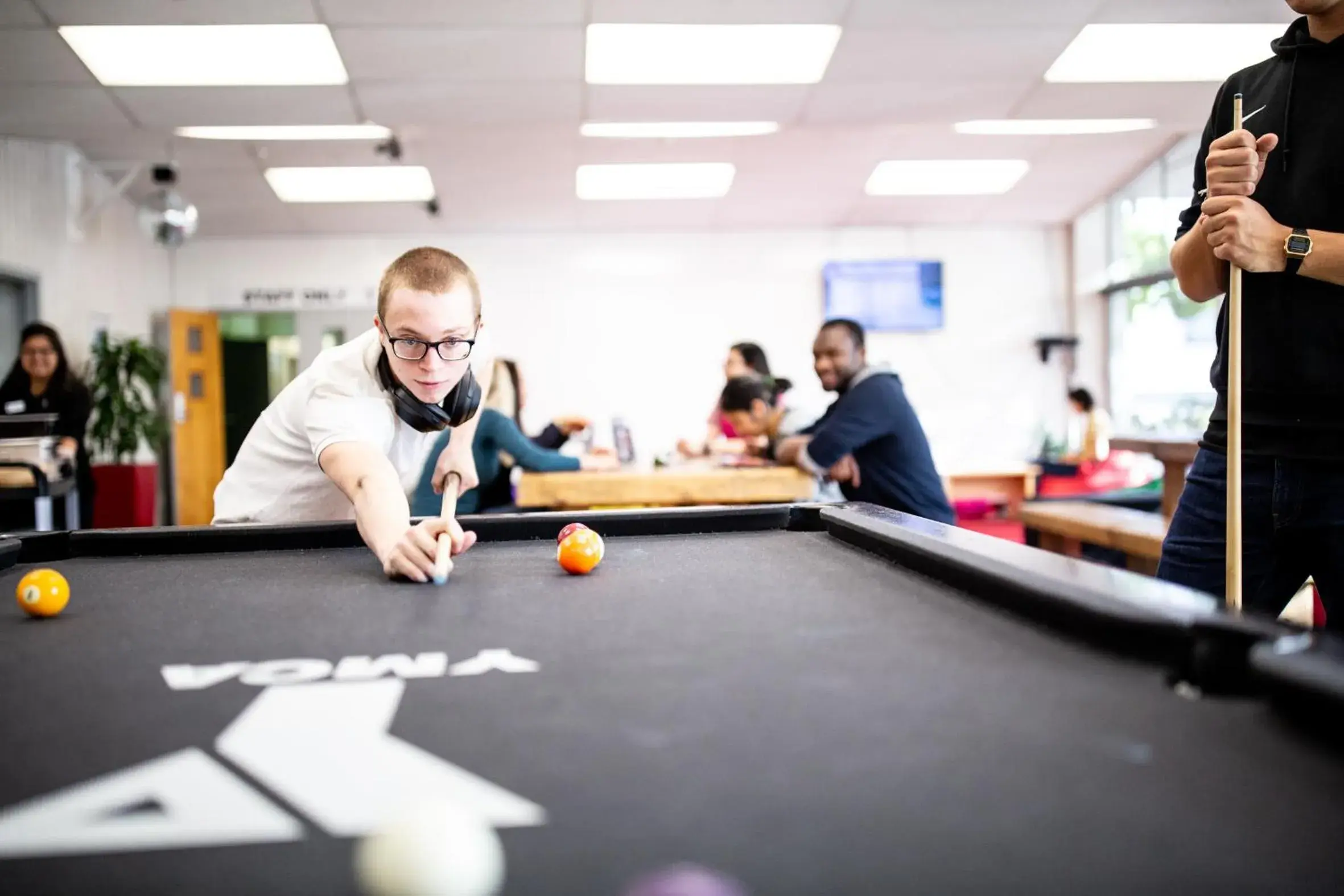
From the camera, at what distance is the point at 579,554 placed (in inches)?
58.1

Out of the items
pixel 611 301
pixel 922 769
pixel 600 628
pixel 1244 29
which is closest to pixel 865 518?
pixel 600 628

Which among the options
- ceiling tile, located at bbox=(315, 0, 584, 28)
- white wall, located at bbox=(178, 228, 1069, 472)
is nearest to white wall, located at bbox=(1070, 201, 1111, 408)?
white wall, located at bbox=(178, 228, 1069, 472)

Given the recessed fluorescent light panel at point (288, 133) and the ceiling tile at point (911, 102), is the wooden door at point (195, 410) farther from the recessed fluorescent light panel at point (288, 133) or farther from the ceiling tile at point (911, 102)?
the ceiling tile at point (911, 102)

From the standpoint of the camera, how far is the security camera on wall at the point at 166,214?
20.4 feet

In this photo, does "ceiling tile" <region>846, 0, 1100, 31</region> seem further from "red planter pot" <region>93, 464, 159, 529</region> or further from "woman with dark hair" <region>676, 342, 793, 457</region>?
"red planter pot" <region>93, 464, 159, 529</region>

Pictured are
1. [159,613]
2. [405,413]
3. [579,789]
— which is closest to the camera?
[579,789]

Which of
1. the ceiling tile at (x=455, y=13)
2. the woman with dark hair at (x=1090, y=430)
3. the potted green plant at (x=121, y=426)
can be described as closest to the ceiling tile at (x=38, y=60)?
the ceiling tile at (x=455, y=13)

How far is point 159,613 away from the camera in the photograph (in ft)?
4.05

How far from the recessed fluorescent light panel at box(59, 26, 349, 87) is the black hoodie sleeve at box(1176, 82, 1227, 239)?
397cm

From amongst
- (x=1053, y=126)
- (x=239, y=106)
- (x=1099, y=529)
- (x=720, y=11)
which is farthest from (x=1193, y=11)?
(x=239, y=106)

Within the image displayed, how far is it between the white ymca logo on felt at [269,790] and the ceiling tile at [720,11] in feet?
13.4

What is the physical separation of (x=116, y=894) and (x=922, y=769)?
483mm

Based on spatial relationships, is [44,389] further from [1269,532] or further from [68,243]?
[1269,532]

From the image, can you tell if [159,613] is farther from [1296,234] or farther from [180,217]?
[180,217]
